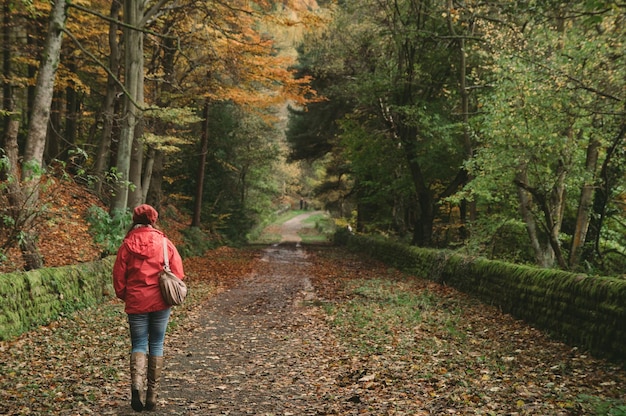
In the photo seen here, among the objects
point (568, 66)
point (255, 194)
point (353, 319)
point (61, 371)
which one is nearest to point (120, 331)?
point (61, 371)

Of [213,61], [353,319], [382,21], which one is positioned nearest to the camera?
[353,319]

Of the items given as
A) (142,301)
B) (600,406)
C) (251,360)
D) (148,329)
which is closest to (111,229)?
(251,360)

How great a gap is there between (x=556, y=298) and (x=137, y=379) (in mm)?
6418

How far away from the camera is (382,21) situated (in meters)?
18.2

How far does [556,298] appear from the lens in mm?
7715

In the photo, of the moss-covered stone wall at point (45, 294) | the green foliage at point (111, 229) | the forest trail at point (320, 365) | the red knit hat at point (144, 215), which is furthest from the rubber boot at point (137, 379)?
the green foliage at point (111, 229)

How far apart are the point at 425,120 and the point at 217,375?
38.4ft

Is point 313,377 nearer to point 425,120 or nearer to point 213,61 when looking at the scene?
point 425,120

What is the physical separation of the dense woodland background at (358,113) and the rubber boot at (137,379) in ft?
13.4

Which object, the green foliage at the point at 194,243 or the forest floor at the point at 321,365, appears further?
the green foliage at the point at 194,243

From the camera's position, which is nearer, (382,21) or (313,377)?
(313,377)

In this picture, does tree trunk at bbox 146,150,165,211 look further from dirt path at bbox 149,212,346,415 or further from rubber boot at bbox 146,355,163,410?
rubber boot at bbox 146,355,163,410

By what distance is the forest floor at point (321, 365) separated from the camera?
500 cm

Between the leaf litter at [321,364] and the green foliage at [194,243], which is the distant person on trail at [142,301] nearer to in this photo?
the leaf litter at [321,364]
